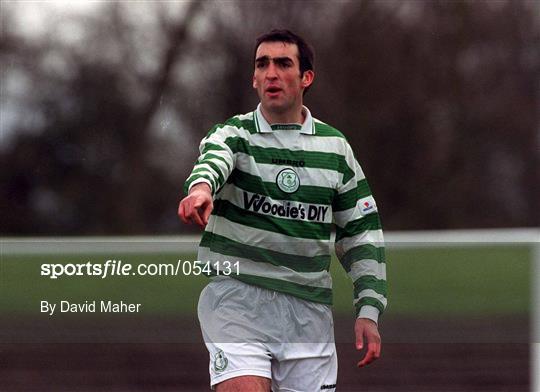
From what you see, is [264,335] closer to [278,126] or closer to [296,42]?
[278,126]

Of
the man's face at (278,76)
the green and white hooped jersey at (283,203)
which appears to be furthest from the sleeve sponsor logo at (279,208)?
the man's face at (278,76)

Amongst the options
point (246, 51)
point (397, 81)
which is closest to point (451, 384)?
point (397, 81)

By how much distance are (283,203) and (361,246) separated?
0.88 ft

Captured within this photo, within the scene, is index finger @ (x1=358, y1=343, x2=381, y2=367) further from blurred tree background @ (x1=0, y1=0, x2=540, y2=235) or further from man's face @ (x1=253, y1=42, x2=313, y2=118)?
blurred tree background @ (x1=0, y1=0, x2=540, y2=235)

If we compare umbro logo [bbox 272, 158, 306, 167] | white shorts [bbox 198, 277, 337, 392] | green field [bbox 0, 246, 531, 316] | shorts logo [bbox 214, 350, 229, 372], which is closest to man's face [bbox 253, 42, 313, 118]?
umbro logo [bbox 272, 158, 306, 167]

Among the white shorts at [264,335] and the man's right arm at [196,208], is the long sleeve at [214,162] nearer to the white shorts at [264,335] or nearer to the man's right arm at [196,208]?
the man's right arm at [196,208]

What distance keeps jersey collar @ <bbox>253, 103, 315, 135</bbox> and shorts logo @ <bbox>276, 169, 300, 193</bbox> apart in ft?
0.36

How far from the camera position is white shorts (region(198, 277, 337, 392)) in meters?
2.88

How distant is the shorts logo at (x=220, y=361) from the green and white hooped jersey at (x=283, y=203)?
192 millimetres

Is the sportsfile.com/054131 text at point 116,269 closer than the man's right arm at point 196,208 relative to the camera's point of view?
No

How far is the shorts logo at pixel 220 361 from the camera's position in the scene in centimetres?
287

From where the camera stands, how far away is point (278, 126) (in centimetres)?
297

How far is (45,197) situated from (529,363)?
268cm

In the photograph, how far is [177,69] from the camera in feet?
15.3
